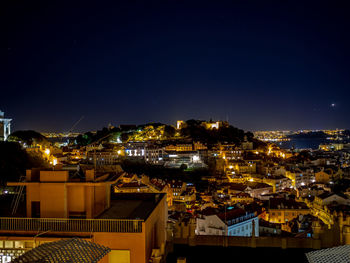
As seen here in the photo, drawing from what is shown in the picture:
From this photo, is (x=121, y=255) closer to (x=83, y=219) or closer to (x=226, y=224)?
(x=83, y=219)

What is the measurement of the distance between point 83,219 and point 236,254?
3.20 metres

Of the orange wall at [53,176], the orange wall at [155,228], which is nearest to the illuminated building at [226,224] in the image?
the orange wall at [155,228]

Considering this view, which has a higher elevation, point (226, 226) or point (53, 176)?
point (53, 176)

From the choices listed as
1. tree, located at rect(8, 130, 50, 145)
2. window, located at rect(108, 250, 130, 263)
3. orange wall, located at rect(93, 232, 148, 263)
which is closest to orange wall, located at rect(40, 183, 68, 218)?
orange wall, located at rect(93, 232, 148, 263)

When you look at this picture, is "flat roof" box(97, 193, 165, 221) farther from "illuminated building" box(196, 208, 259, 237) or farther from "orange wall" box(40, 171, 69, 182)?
"illuminated building" box(196, 208, 259, 237)

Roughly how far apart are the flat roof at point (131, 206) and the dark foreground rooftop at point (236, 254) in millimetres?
1025

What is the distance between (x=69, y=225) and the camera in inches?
203

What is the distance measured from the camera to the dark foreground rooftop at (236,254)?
5.55 metres

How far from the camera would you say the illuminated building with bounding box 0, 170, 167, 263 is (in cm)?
498

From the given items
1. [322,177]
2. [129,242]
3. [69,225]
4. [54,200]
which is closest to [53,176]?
[54,200]

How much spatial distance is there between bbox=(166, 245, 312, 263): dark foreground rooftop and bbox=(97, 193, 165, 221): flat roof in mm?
1025

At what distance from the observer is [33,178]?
5.82m

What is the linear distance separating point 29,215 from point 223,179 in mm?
36819

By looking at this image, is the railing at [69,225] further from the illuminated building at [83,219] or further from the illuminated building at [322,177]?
the illuminated building at [322,177]
